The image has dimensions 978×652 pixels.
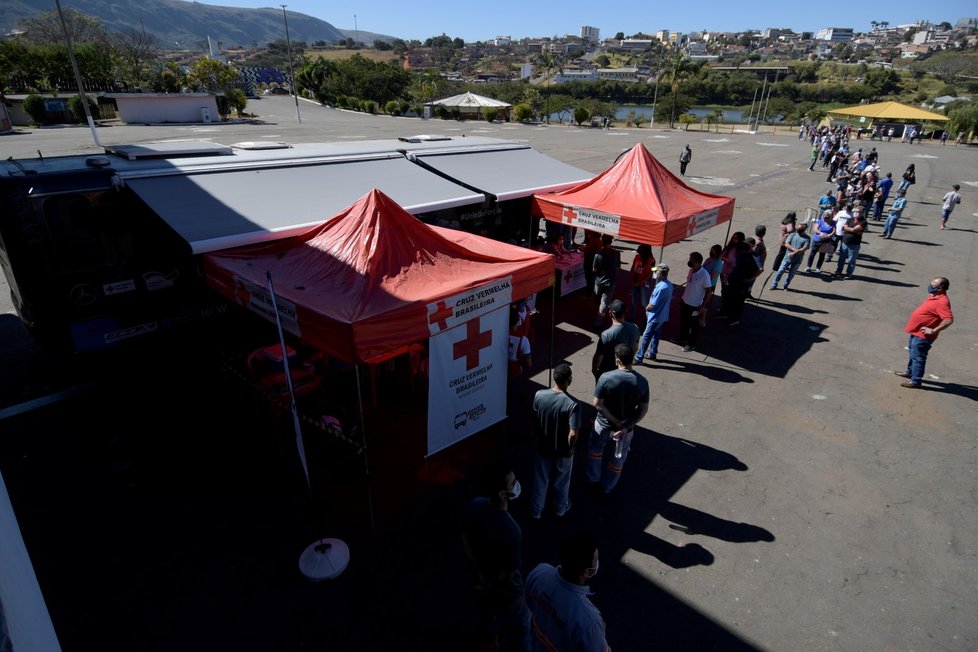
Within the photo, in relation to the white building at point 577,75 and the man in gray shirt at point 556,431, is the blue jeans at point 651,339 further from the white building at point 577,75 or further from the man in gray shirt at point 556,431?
the white building at point 577,75

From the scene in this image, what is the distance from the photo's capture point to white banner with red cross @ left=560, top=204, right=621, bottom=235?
9.17 meters

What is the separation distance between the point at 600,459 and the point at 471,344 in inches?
72.7

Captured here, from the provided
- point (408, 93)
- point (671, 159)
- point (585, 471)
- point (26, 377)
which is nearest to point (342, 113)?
point (408, 93)

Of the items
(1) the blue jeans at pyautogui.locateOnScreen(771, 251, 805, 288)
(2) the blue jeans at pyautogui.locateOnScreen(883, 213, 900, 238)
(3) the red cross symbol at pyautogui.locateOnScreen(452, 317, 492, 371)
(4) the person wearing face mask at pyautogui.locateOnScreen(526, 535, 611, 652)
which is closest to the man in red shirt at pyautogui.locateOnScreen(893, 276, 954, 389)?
(1) the blue jeans at pyautogui.locateOnScreen(771, 251, 805, 288)

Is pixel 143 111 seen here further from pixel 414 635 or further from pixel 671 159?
pixel 414 635

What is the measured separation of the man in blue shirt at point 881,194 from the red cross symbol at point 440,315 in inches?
721

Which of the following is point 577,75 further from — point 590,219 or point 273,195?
point 273,195

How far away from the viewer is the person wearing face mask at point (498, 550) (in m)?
3.47

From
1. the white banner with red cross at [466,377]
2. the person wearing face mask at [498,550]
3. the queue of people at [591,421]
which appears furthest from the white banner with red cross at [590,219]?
the person wearing face mask at [498,550]

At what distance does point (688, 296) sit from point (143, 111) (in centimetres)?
5023

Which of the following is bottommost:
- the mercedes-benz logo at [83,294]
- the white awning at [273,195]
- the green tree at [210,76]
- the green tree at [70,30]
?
the mercedes-benz logo at [83,294]

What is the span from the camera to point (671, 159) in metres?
30.3

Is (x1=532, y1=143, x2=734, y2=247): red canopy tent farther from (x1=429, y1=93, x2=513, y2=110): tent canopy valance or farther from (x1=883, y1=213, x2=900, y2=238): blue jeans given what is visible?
(x1=429, y1=93, x2=513, y2=110): tent canopy valance

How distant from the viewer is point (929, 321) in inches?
294
